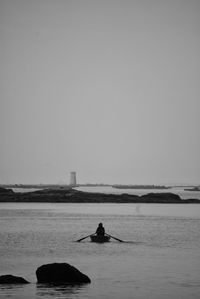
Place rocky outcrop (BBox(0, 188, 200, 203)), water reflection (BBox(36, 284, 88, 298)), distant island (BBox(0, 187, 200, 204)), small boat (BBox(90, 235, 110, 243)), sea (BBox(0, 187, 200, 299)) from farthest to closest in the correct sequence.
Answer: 1. rocky outcrop (BBox(0, 188, 200, 203))
2. distant island (BBox(0, 187, 200, 204))
3. small boat (BBox(90, 235, 110, 243))
4. sea (BBox(0, 187, 200, 299))
5. water reflection (BBox(36, 284, 88, 298))

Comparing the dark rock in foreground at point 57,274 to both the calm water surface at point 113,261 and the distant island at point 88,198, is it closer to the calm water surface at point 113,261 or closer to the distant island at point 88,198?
the calm water surface at point 113,261

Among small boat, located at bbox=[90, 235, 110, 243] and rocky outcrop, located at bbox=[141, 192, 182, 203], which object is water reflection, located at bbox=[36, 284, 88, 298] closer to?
small boat, located at bbox=[90, 235, 110, 243]

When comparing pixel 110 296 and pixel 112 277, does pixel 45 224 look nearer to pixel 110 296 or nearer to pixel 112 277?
pixel 112 277

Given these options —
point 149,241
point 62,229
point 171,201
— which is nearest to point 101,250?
point 149,241

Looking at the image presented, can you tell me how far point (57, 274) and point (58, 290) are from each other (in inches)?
54.0

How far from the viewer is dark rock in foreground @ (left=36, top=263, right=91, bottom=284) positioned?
32531mm

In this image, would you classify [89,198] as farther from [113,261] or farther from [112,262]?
[112,262]

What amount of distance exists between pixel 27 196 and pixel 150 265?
142 m

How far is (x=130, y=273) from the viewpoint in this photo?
38031 millimetres

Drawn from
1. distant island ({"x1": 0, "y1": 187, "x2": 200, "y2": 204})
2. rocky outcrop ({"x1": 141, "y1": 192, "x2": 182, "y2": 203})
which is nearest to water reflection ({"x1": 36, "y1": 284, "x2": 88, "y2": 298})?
distant island ({"x1": 0, "y1": 187, "x2": 200, "y2": 204})

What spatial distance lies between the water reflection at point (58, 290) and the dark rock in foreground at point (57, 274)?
1.30 feet

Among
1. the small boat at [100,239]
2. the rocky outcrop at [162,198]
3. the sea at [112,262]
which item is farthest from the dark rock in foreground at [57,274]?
the rocky outcrop at [162,198]

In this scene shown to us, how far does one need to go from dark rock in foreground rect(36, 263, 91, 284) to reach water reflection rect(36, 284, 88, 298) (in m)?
0.40

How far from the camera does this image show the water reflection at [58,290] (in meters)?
30.2
